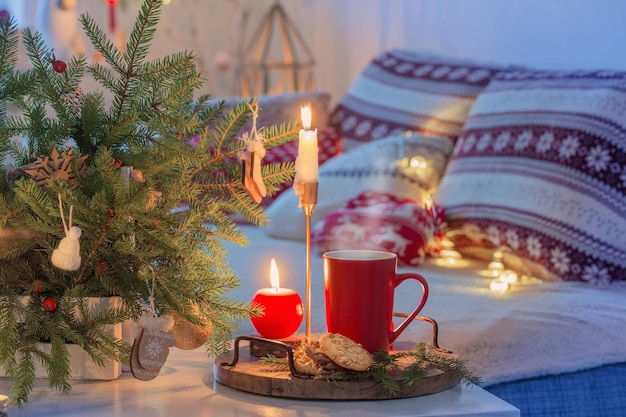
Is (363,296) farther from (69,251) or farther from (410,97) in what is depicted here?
(410,97)

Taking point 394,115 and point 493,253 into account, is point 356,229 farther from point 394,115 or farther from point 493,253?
point 394,115

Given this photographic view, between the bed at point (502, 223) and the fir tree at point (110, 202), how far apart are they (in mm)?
390

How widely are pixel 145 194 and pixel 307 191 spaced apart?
0.57 ft

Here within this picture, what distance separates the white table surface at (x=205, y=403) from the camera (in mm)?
899

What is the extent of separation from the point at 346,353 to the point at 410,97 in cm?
159

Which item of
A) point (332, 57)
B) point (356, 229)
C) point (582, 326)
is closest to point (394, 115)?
point (356, 229)

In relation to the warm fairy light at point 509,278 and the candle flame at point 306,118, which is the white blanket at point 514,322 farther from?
the candle flame at point 306,118

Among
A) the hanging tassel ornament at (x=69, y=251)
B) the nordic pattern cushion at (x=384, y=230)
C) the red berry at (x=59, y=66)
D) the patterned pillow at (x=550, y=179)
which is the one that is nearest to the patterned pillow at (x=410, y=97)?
the patterned pillow at (x=550, y=179)

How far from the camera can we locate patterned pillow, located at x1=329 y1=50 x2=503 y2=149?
7.59 feet

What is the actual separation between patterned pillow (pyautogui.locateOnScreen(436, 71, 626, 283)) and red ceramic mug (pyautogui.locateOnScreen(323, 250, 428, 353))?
2.88ft

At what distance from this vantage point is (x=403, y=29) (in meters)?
3.26

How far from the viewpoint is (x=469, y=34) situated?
2.89m

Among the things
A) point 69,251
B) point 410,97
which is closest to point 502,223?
point 410,97

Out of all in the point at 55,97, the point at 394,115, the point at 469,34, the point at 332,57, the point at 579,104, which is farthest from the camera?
the point at 332,57
